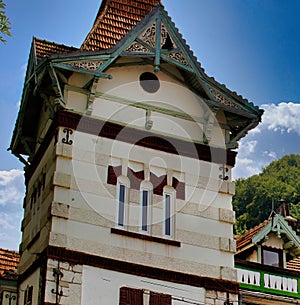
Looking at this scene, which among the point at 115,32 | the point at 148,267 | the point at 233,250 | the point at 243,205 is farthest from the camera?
the point at 243,205

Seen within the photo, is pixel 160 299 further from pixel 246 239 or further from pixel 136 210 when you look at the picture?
pixel 246 239

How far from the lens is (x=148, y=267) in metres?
22.1

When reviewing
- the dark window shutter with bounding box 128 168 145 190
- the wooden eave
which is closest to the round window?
the wooden eave

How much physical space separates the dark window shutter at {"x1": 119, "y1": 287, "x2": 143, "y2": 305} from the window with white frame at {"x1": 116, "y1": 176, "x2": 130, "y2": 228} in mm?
1881

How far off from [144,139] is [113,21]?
470 cm

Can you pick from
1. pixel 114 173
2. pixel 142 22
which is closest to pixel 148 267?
pixel 114 173

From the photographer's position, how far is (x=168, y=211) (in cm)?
2339

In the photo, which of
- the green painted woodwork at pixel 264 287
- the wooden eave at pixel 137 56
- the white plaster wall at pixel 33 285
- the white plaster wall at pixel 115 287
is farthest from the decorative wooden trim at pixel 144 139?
the white plaster wall at pixel 33 285

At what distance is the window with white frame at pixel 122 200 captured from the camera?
22.5 metres

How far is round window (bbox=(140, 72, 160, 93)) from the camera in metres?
24.5

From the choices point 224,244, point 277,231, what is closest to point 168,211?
point 224,244

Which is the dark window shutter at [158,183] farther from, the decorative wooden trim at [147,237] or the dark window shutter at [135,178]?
the decorative wooden trim at [147,237]

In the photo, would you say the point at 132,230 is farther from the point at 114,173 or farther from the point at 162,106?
the point at 162,106

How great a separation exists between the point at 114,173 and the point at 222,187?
142 inches
